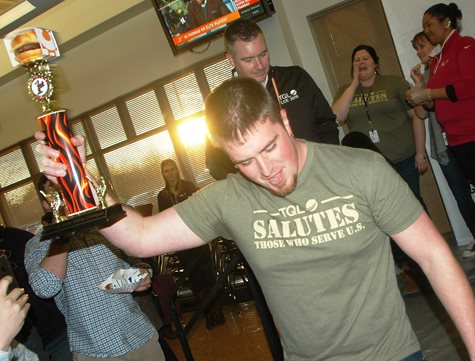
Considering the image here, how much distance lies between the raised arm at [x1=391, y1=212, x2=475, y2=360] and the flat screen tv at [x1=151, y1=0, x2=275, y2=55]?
4.30 meters

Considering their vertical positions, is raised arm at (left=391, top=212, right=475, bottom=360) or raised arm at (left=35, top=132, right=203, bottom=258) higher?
raised arm at (left=35, top=132, right=203, bottom=258)

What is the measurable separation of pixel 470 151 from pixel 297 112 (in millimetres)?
1869

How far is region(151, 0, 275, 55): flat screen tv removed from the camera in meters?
5.47

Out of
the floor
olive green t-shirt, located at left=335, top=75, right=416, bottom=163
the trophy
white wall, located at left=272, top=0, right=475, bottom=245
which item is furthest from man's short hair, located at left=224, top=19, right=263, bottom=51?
white wall, located at left=272, top=0, right=475, bottom=245

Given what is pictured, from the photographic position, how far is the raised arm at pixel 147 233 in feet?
6.40

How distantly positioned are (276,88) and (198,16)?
340 centimetres

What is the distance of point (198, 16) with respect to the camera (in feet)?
18.9

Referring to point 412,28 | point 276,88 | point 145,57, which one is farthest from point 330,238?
point 145,57

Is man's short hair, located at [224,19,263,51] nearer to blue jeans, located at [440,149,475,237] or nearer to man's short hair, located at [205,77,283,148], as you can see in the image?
man's short hair, located at [205,77,283,148]

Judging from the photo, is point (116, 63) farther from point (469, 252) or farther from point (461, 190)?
point (469, 252)

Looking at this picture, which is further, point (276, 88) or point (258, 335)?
point (258, 335)

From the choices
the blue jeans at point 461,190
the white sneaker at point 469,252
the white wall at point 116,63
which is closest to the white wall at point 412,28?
the white sneaker at point 469,252

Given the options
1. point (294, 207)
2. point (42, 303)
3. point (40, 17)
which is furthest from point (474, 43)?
point (40, 17)

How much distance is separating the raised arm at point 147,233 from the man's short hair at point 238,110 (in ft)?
1.38
